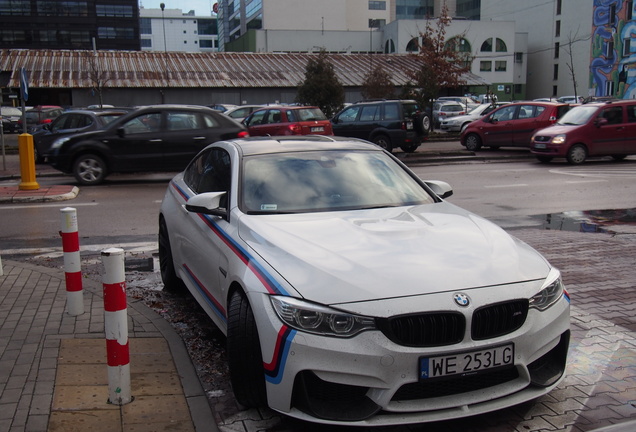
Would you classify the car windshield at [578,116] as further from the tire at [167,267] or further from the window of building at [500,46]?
the window of building at [500,46]

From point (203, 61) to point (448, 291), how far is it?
171 feet

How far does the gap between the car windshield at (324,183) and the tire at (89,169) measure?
1098 centimetres

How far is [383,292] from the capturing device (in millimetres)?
3375

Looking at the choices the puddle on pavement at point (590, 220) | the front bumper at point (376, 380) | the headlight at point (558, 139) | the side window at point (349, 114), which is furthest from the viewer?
the side window at point (349, 114)

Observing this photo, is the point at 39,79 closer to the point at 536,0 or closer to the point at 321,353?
the point at 321,353

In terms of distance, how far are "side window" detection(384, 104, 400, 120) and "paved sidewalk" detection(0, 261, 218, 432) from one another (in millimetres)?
15740

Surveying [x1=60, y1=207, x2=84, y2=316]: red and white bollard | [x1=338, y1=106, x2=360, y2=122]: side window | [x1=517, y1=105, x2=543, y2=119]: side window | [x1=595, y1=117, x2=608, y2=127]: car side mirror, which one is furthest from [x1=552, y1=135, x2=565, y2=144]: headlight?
[x1=60, y1=207, x2=84, y2=316]: red and white bollard

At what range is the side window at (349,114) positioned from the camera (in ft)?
71.7

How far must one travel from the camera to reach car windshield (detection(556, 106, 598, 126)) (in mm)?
18641

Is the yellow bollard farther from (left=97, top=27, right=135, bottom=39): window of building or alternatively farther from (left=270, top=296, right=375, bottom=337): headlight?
(left=97, top=27, right=135, bottom=39): window of building

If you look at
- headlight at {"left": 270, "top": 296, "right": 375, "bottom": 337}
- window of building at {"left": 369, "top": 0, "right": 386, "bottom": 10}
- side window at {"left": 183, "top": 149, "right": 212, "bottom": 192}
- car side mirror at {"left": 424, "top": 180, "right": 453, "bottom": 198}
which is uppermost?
window of building at {"left": 369, "top": 0, "right": 386, "bottom": 10}

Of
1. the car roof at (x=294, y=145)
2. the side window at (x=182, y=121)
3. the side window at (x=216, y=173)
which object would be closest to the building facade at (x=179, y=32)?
the side window at (x=182, y=121)

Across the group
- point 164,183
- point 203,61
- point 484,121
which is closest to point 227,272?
point 164,183

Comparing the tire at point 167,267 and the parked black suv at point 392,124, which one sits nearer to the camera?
the tire at point 167,267
